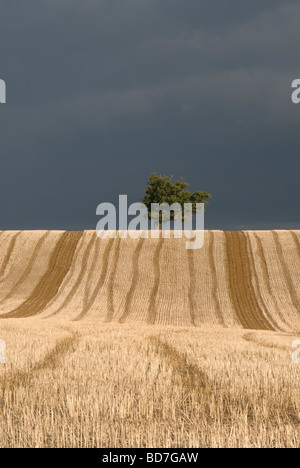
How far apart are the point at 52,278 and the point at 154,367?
37984mm

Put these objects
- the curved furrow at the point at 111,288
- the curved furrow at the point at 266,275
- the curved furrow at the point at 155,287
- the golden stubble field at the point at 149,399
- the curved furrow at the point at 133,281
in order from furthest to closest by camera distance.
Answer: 1. the curved furrow at the point at 133,281
2. the curved furrow at the point at 111,288
3. the curved furrow at the point at 266,275
4. the curved furrow at the point at 155,287
5. the golden stubble field at the point at 149,399

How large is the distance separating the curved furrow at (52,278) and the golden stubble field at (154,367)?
0.23 meters

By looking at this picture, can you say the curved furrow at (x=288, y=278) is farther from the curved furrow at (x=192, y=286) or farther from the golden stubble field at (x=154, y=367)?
the curved furrow at (x=192, y=286)

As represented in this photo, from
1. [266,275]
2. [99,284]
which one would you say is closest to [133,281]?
[99,284]

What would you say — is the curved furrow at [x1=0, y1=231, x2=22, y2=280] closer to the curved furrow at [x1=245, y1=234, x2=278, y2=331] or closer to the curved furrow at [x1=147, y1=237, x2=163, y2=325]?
the curved furrow at [x1=147, y1=237, x2=163, y2=325]

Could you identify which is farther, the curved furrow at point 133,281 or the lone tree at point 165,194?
the lone tree at point 165,194

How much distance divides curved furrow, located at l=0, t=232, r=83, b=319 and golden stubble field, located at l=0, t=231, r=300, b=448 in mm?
232

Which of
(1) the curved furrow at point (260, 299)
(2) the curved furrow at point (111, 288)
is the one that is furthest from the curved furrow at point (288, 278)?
(2) the curved furrow at point (111, 288)

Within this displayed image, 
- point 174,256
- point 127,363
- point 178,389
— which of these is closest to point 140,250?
point 174,256

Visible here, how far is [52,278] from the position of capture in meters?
50.2

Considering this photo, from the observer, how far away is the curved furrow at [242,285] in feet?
131

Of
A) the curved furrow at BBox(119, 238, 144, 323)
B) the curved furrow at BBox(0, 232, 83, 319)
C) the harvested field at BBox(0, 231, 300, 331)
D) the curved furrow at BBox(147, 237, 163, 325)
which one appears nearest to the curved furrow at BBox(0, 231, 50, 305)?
the harvested field at BBox(0, 231, 300, 331)

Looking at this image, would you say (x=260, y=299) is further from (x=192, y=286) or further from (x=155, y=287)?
(x=155, y=287)

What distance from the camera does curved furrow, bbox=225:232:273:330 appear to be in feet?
131
